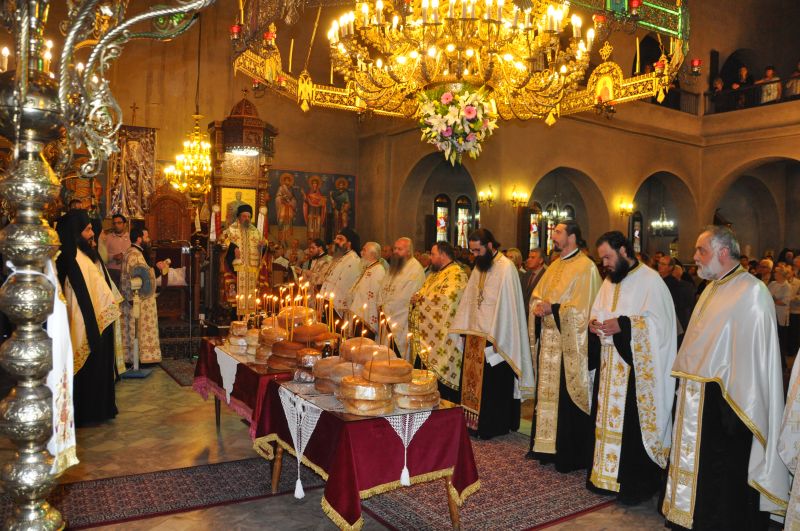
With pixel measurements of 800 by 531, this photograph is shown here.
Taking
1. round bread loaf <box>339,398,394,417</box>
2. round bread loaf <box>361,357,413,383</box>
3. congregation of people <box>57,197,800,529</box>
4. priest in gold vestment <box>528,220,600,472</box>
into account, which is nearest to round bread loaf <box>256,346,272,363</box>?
congregation of people <box>57,197,800,529</box>

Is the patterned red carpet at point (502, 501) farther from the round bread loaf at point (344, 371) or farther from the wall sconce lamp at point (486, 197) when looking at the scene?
the wall sconce lamp at point (486, 197)

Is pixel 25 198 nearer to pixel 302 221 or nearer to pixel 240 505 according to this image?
pixel 240 505

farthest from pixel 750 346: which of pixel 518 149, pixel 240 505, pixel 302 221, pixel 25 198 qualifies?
pixel 302 221

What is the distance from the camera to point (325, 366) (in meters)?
4.07

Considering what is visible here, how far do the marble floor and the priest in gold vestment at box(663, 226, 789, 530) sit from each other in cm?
48

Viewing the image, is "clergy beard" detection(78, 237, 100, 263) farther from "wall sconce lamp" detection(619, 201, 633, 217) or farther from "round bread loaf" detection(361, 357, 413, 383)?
"wall sconce lamp" detection(619, 201, 633, 217)

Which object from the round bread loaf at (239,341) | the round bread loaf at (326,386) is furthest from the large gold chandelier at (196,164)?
the round bread loaf at (326,386)

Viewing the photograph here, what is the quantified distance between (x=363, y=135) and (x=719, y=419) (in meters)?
16.5

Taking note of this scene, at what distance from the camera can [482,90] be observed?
19.9 ft

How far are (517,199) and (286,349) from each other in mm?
11814

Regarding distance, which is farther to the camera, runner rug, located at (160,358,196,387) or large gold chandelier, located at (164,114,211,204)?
large gold chandelier, located at (164,114,211,204)

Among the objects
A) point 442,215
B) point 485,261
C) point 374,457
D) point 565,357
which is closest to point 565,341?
point 565,357

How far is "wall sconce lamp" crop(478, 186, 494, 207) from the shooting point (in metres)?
15.7

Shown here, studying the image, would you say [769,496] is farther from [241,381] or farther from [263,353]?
[241,381]
